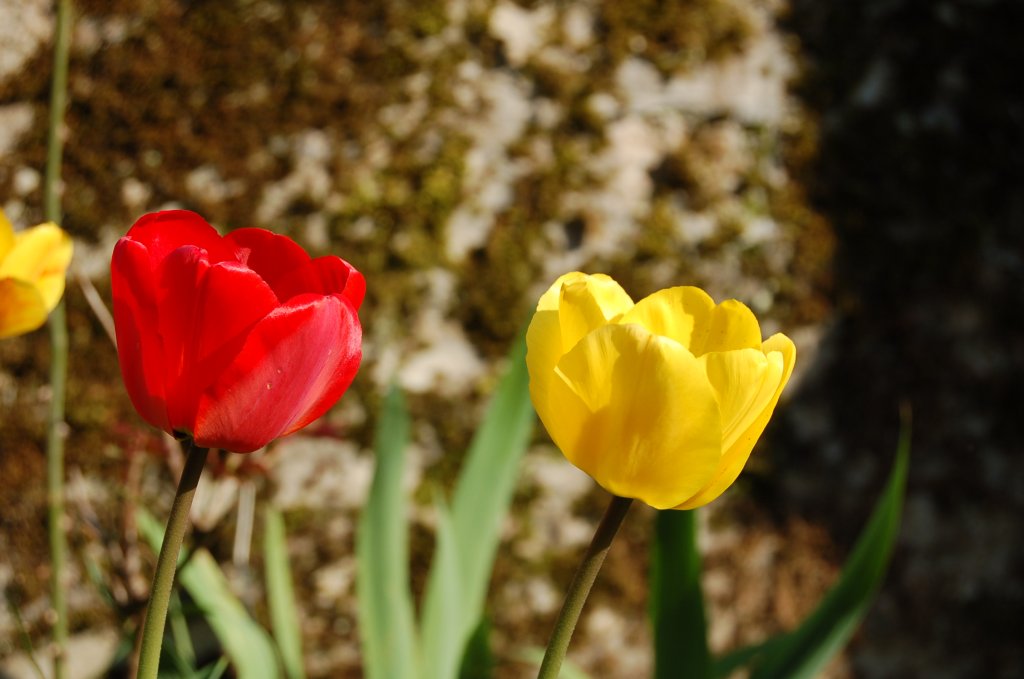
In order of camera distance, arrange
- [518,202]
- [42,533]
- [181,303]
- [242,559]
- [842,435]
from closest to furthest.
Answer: [181,303], [242,559], [42,533], [518,202], [842,435]

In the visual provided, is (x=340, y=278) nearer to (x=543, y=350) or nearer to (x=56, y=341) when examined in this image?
(x=543, y=350)

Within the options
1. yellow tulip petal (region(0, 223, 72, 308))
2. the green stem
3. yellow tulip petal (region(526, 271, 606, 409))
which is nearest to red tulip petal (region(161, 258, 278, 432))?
yellow tulip petal (region(526, 271, 606, 409))

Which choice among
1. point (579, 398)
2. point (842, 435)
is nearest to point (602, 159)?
point (842, 435)

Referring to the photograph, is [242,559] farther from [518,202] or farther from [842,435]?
[842,435]

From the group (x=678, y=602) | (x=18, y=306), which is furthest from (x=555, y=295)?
(x=678, y=602)

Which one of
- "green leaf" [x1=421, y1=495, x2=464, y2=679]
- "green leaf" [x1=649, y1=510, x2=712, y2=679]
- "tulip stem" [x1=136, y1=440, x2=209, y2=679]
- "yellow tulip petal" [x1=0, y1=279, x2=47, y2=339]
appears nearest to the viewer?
"tulip stem" [x1=136, y1=440, x2=209, y2=679]

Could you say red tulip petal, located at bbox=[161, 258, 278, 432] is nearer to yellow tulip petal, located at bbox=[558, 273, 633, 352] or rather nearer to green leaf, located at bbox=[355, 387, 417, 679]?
yellow tulip petal, located at bbox=[558, 273, 633, 352]

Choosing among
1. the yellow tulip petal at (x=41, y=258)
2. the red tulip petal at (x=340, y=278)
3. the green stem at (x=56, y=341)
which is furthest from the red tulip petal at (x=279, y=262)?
the green stem at (x=56, y=341)
